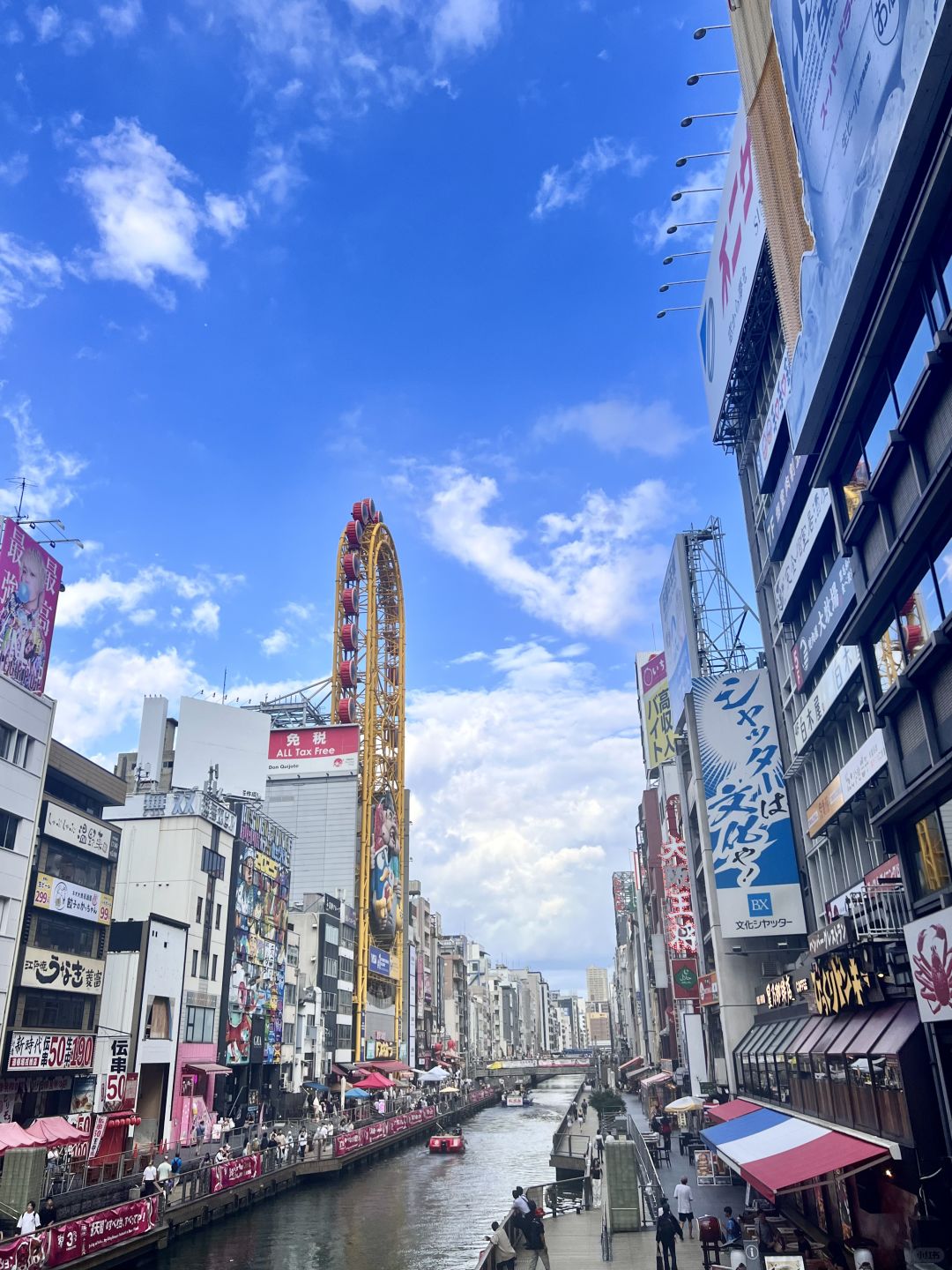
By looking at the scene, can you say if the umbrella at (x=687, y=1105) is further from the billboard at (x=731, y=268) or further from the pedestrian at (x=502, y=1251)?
the billboard at (x=731, y=268)

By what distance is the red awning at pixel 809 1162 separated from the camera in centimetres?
1817

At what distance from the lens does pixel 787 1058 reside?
1201 inches

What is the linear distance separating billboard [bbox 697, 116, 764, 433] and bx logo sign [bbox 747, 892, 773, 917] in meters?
27.6

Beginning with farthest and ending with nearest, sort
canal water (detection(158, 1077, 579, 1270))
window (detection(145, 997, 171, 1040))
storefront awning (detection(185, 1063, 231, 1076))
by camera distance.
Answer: storefront awning (detection(185, 1063, 231, 1076)) → window (detection(145, 997, 171, 1040)) → canal water (detection(158, 1077, 579, 1270))

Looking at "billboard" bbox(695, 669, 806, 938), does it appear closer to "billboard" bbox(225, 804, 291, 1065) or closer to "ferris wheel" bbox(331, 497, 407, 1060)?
"billboard" bbox(225, 804, 291, 1065)

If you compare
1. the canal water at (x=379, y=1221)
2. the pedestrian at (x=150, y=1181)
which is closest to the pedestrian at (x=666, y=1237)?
the canal water at (x=379, y=1221)

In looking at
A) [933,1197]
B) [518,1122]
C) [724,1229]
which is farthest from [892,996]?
[518,1122]

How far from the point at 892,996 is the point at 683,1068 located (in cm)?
7151

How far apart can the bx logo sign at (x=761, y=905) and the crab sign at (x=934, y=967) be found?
126 feet

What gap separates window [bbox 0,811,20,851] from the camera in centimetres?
4153

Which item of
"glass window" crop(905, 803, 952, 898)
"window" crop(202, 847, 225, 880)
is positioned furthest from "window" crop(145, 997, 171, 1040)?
"glass window" crop(905, 803, 952, 898)

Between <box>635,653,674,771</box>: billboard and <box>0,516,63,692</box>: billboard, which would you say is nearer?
<box>0,516,63,692</box>: billboard

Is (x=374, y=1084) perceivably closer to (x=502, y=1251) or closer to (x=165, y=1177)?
(x=165, y=1177)

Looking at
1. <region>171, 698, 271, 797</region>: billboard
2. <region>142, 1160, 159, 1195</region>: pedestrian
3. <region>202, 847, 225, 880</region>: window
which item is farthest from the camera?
<region>171, 698, 271, 797</region>: billboard
